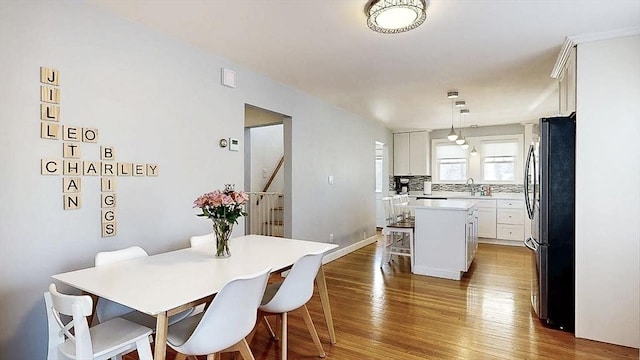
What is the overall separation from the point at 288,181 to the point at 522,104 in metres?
3.55

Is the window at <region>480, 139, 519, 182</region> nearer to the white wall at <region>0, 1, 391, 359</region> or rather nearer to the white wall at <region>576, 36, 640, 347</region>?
the white wall at <region>576, 36, 640, 347</region>

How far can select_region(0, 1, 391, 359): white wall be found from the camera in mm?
1866

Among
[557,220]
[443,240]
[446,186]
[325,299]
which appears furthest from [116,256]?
[446,186]

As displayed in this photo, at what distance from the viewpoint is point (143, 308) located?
129cm

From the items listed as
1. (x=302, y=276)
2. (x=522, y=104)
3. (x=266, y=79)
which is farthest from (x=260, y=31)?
(x=522, y=104)

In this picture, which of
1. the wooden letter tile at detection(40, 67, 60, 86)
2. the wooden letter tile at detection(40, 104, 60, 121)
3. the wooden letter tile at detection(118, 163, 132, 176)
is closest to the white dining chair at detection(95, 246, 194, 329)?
the wooden letter tile at detection(118, 163, 132, 176)

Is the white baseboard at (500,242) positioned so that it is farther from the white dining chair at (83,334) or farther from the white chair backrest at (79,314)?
the white chair backrest at (79,314)

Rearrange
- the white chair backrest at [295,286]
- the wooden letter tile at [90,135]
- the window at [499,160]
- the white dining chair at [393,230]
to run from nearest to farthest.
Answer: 1. the white chair backrest at [295,286]
2. the wooden letter tile at [90,135]
3. the white dining chair at [393,230]
4. the window at [499,160]

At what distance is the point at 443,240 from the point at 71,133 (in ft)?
12.6

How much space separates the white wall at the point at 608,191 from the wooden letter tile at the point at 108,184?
3433 mm

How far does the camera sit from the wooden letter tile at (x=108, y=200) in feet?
7.43

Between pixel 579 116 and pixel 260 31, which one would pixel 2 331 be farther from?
pixel 579 116

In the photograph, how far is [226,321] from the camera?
1.53 meters

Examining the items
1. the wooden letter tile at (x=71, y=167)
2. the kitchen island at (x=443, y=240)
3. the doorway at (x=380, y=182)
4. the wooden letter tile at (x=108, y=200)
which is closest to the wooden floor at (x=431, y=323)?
the kitchen island at (x=443, y=240)
